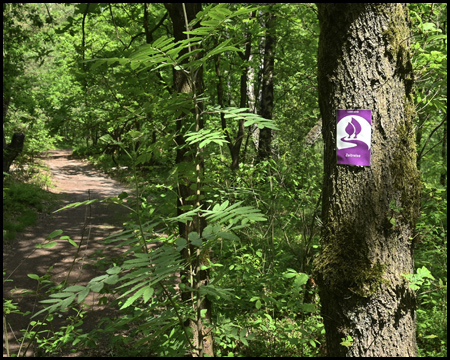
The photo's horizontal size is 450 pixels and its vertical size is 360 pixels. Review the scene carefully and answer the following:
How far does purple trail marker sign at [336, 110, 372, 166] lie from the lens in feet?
6.81

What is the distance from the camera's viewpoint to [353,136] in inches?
83.1

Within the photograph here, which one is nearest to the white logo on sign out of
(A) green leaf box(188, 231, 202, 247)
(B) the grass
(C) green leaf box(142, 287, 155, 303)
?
(A) green leaf box(188, 231, 202, 247)

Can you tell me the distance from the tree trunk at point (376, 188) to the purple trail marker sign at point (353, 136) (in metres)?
0.04

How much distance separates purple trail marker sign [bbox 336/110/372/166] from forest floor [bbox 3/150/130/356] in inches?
54.5

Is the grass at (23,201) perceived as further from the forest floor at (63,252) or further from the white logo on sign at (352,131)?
the white logo on sign at (352,131)

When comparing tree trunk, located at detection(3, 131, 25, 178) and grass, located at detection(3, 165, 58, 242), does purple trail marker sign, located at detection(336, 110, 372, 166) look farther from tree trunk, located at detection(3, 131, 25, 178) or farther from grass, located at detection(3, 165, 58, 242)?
tree trunk, located at detection(3, 131, 25, 178)

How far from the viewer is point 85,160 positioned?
20.9 metres

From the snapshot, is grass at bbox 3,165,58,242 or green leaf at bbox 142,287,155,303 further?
grass at bbox 3,165,58,242

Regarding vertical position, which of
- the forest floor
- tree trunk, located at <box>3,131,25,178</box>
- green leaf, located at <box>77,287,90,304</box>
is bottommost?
the forest floor

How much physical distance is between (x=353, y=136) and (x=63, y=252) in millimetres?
6551

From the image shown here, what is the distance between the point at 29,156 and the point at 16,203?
6825mm

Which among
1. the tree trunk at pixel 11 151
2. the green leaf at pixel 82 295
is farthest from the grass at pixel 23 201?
the green leaf at pixel 82 295

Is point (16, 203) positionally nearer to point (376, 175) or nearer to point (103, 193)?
point (103, 193)

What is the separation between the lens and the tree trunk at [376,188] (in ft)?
6.75
